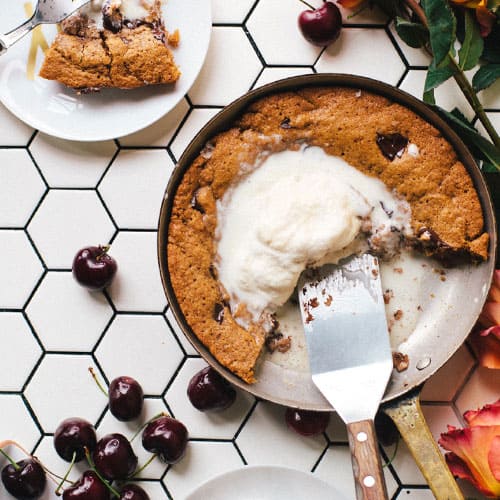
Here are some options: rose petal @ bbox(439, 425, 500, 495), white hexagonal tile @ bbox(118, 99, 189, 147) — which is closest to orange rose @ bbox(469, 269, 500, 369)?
rose petal @ bbox(439, 425, 500, 495)

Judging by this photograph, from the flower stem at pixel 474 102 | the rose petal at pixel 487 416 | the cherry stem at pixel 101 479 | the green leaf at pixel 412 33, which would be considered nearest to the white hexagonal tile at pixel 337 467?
the rose petal at pixel 487 416

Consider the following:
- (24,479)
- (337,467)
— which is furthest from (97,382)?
(337,467)

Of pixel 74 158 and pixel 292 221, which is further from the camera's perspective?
pixel 74 158

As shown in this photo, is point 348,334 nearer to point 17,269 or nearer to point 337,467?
point 337,467

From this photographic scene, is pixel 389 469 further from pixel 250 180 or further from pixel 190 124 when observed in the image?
pixel 190 124

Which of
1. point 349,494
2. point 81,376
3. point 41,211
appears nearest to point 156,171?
point 41,211

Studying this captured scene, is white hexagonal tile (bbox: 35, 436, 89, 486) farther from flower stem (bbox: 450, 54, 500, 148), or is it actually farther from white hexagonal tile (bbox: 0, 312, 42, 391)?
flower stem (bbox: 450, 54, 500, 148)

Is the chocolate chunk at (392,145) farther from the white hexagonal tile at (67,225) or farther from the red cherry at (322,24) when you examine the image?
the white hexagonal tile at (67,225)
